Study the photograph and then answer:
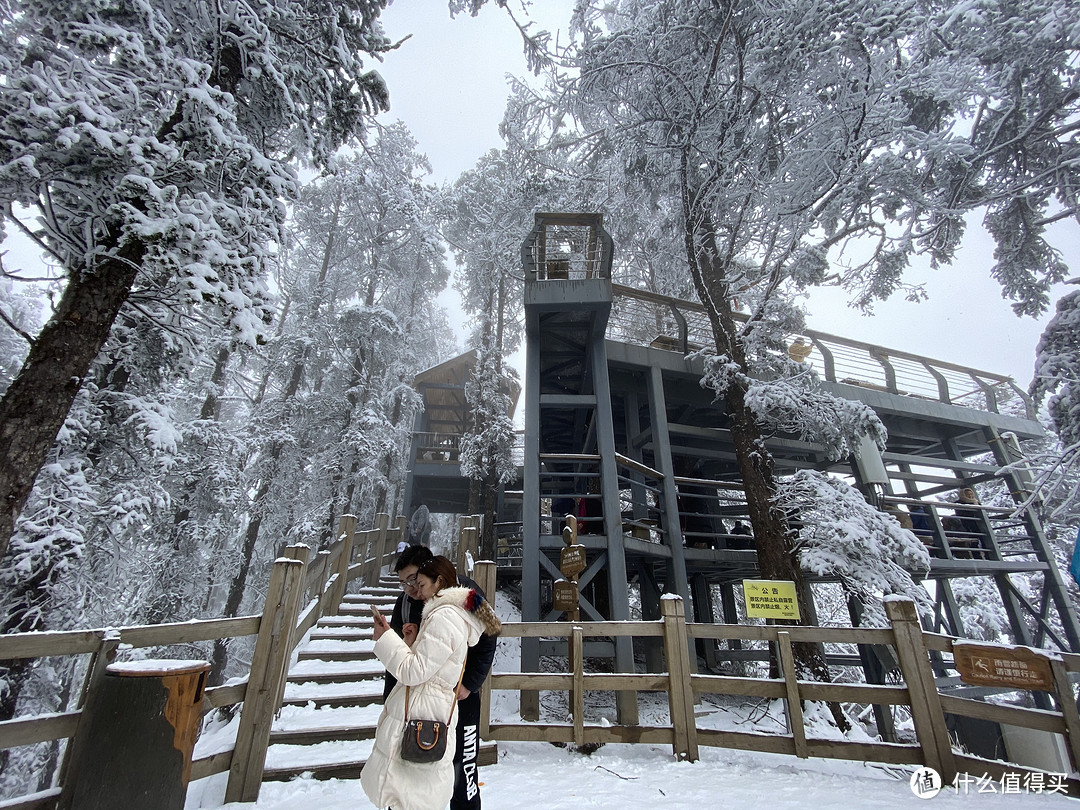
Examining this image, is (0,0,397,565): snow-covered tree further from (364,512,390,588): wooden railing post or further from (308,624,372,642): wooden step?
(364,512,390,588): wooden railing post

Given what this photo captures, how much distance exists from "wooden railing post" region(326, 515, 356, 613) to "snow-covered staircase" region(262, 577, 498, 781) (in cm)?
81

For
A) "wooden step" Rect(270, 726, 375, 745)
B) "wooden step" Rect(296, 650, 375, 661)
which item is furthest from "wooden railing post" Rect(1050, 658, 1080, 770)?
"wooden step" Rect(296, 650, 375, 661)

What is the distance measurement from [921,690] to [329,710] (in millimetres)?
5435

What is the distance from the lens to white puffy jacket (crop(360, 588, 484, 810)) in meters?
1.89

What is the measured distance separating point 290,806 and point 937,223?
1171 centimetres

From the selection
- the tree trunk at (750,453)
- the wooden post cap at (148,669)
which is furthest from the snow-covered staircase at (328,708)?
the tree trunk at (750,453)

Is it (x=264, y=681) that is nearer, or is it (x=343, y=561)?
(x=264, y=681)

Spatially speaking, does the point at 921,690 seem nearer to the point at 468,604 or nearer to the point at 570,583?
the point at 570,583

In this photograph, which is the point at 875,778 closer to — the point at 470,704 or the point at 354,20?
the point at 470,704

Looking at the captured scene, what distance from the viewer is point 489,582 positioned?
15.7 ft

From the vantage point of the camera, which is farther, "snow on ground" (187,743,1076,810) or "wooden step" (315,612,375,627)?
"wooden step" (315,612,375,627)

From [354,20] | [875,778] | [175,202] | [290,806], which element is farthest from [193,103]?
[875,778]

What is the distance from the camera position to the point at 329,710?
4426 millimetres

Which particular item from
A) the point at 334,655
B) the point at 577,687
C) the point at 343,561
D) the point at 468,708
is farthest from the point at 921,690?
the point at 343,561
